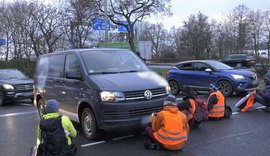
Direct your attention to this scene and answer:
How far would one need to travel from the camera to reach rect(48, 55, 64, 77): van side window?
28.8 feet

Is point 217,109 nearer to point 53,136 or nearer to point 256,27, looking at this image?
point 53,136

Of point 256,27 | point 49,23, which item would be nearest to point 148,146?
point 49,23

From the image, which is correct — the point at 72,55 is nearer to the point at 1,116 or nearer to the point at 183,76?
the point at 1,116

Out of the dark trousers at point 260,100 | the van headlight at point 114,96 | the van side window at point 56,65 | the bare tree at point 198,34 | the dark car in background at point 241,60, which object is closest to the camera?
the van headlight at point 114,96

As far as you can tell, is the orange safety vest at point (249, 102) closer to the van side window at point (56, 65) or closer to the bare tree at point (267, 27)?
the van side window at point (56, 65)

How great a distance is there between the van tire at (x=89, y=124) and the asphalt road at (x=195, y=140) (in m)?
0.15

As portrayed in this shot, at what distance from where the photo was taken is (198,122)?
329 inches

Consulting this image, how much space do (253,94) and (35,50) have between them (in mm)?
27648

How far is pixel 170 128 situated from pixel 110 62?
2383mm

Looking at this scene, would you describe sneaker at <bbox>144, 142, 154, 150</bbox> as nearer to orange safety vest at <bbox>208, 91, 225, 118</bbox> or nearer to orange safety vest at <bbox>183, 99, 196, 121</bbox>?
orange safety vest at <bbox>183, 99, 196, 121</bbox>

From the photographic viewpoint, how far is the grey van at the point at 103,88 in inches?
277

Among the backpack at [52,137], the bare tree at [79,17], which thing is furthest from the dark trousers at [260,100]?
the bare tree at [79,17]

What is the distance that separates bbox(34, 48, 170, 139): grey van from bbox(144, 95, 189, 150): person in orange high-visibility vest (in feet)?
2.11

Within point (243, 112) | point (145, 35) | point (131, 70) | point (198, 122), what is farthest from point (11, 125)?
point (145, 35)
